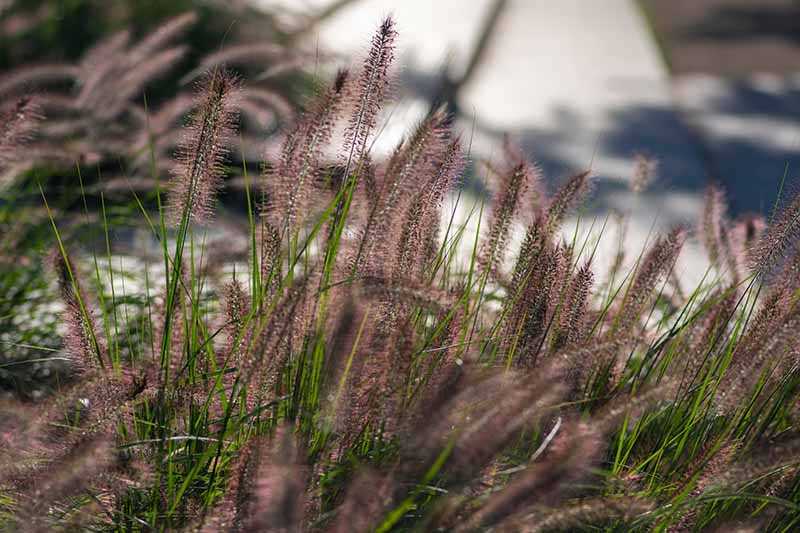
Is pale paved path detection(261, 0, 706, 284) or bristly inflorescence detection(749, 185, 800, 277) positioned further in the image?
pale paved path detection(261, 0, 706, 284)

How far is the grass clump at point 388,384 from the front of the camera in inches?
61.9

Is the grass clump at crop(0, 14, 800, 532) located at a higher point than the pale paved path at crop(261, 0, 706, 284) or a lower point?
lower

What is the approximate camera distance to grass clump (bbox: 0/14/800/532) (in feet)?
5.16

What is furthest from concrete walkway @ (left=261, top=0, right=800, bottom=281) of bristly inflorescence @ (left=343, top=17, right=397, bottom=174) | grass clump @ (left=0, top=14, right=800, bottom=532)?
bristly inflorescence @ (left=343, top=17, right=397, bottom=174)

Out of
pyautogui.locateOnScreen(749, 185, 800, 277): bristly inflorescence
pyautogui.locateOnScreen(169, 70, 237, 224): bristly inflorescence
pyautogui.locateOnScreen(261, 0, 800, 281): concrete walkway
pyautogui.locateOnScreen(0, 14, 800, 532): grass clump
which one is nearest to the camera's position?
pyautogui.locateOnScreen(0, 14, 800, 532): grass clump

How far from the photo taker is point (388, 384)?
5.58 feet

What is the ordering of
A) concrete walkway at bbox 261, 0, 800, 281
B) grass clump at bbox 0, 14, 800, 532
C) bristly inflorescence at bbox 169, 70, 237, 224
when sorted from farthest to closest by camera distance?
1. concrete walkway at bbox 261, 0, 800, 281
2. bristly inflorescence at bbox 169, 70, 237, 224
3. grass clump at bbox 0, 14, 800, 532

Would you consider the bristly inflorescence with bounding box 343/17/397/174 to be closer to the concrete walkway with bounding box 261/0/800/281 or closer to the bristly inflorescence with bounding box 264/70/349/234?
the bristly inflorescence with bounding box 264/70/349/234

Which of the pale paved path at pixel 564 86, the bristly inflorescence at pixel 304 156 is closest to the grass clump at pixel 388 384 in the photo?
the bristly inflorescence at pixel 304 156

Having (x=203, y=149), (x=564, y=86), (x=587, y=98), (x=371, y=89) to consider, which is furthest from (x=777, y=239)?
(x=564, y=86)

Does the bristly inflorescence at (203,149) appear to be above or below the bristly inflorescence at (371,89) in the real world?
below

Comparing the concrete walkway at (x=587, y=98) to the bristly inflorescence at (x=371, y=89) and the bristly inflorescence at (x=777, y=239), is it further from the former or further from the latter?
the bristly inflorescence at (x=371, y=89)

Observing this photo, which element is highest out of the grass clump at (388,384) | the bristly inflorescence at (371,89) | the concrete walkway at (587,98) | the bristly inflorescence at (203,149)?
the concrete walkway at (587,98)

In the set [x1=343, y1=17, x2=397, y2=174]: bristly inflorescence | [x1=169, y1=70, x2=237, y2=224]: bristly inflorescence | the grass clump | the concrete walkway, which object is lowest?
the grass clump
